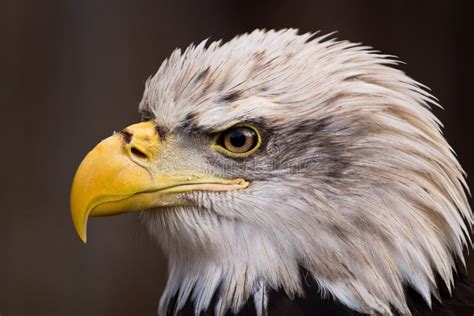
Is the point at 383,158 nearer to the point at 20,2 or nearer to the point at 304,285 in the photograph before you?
the point at 304,285

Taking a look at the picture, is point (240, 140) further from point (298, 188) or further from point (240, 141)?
point (298, 188)

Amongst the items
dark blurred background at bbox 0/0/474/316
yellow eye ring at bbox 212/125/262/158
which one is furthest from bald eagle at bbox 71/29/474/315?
dark blurred background at bbox 0/0/474/316

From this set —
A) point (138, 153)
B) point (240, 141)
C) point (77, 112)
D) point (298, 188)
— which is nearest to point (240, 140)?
point (240, 141)

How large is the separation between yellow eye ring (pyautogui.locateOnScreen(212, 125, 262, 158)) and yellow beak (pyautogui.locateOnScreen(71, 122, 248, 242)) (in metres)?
0.09

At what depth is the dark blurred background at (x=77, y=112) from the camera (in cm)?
718

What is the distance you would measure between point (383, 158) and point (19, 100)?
15.1 ft

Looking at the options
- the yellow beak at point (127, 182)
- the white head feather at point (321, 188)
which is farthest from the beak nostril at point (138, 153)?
the white head feather at point (321, 188)

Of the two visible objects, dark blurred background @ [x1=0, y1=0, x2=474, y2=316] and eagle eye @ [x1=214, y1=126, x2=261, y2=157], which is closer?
eagle eye @ [x1=214, y1=126, x2=261, y2=157]

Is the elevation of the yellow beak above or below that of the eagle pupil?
below

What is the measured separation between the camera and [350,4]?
24.7 ft

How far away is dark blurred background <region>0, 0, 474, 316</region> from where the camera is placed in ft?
23.6

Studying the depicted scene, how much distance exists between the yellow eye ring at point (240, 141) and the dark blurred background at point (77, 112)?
12.8 feet

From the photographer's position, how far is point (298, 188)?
3.17 meters

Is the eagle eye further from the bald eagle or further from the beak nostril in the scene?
the beak nostril
